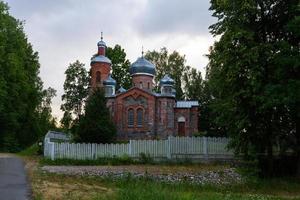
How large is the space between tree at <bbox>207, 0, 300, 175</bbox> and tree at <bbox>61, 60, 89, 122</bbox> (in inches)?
1774

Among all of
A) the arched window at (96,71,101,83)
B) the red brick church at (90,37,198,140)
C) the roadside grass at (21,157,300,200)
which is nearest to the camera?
the roadside grass at (21,157,300,200)

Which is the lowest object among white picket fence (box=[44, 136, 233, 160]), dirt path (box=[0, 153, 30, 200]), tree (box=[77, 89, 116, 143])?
dirt path (box=[0, 153, 30, 200])

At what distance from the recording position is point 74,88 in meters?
68.4

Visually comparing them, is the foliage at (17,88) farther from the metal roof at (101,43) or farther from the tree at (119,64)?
the tree at (119,64)

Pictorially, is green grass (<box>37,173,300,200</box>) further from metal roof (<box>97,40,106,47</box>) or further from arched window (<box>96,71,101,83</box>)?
metal roof (<box>97,40,106,47</box>)

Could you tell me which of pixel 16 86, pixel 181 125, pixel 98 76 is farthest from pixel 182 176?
pixel 98 76

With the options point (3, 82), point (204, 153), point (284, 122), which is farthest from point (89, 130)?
point (284, 122)

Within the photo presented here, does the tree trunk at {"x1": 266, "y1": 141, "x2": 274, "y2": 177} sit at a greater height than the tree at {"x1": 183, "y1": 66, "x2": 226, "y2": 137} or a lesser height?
lesser

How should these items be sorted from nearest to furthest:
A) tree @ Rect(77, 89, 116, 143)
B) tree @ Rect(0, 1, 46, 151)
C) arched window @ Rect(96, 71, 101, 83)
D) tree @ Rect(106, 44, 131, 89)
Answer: tree @ Rect(77, 89, 116, 143), tree @ Rect(0, 1, 46, 151), arched window @ Rect(96, 71, 101, 83), tree @ Rect(106, 44, 131, 89)

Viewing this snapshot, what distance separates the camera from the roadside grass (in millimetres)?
12188

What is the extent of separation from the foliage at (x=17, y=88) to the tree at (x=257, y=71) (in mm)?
27993

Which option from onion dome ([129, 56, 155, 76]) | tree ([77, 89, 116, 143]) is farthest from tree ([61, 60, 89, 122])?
tree ([77, 89, 116, 143])

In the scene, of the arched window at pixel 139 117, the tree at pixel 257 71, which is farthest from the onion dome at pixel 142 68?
the tree at pixel 257 71

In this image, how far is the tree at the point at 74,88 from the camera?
221ft
